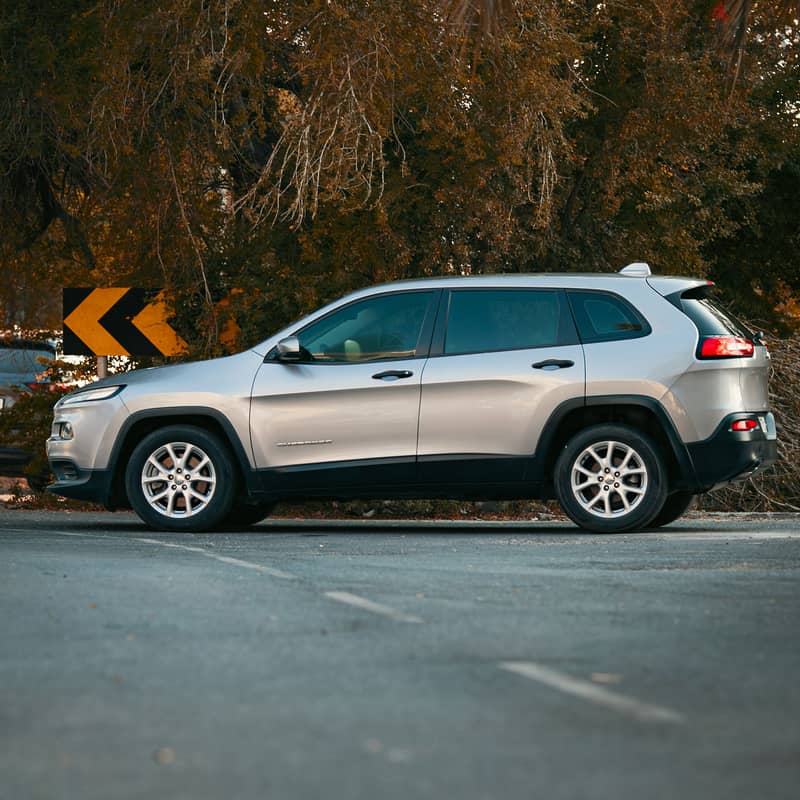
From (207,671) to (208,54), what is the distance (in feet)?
33.5

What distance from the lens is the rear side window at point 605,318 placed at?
1273 cm

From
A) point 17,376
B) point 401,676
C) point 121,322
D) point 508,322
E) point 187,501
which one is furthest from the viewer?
point 17,376

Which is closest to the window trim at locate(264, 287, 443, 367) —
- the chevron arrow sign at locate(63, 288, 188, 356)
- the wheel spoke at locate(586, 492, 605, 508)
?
the wheel spoke at locate(586, 492, 605, 508)

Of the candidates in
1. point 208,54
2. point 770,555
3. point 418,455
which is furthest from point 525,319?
point 208,54

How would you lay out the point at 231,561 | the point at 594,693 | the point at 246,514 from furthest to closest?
the point at 246,514 → the point at 231,561 → the point at 594,693

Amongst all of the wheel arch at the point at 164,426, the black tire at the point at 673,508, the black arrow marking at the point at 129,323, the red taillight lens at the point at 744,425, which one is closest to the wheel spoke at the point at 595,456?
the red taillight lens at the point at 744,425

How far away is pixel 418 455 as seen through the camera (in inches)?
505

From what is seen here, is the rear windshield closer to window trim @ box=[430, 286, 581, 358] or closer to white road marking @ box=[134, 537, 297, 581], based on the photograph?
window trim @ box=[430, 286, 581, 358]

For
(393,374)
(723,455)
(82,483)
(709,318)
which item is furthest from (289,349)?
(723,455)

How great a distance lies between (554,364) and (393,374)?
1.17m

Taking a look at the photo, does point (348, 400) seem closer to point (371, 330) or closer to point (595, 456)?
point (371, 330)

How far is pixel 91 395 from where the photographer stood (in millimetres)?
13766

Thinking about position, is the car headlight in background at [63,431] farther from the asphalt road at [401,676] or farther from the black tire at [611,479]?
the black tire at [611,479]

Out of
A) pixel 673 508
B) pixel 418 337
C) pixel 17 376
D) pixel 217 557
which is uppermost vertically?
pixel 418 337
